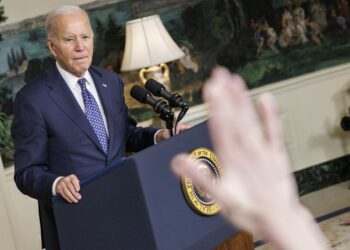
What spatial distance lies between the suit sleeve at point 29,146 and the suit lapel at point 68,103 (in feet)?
0.33

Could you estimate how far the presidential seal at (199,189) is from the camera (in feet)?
7.11

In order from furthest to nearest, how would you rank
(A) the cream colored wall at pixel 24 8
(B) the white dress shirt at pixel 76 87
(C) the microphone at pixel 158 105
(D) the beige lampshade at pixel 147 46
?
(A) the cream colored wall at pixel 24 8 → (D) the beige lampshade at pixel 147 46 → (B) the white dress shirt at pixel 76 87 → (C) the microphone at pixel 158 105

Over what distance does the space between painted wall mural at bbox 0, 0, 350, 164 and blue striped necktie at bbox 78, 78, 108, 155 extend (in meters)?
2.93

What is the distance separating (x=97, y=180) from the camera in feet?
6.98

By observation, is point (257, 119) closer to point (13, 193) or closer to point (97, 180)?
point (97, 180)

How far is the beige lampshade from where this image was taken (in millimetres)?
5379

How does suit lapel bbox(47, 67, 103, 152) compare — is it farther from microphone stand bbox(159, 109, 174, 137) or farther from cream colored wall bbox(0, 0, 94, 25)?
cream colored wall bbox(0, 0, 94, 25)

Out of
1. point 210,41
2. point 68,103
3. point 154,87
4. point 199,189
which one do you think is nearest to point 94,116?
point 68,103

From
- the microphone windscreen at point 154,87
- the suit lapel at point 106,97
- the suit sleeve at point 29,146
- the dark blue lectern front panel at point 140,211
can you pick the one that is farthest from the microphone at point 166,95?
the suit sleeve at point 29,146

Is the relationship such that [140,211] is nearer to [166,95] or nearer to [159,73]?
[166,95]

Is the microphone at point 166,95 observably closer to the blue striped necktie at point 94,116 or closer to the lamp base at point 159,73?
the blue striped necktie at point 94,116

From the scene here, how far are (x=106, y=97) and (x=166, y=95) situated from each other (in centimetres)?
49

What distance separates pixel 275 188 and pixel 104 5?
5764 mm

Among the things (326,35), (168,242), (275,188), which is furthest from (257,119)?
(326,35)
